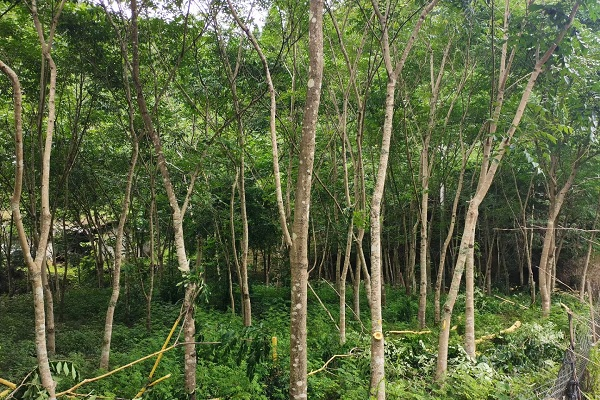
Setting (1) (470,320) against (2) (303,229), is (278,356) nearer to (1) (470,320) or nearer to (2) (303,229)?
(1) (470,320)

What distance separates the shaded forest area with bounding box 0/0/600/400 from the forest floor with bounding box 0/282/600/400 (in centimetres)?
6

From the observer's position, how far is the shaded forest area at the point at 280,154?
4.89m

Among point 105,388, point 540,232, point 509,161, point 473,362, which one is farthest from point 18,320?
point 540,232

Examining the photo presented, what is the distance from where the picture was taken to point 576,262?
17.2 meters

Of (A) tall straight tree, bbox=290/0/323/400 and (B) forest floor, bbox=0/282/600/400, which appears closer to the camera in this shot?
(A) tall straight tree, bbox=290/0/323/400

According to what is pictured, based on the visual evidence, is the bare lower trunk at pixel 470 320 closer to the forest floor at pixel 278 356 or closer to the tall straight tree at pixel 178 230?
the forest floor at pixel 278 356

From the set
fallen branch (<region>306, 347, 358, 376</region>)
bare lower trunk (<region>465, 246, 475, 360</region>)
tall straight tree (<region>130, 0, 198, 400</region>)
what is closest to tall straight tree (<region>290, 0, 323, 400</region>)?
tall straight tree (<region>130, 0, 198, 400</region>)

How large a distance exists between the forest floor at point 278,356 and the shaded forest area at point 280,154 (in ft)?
0.19

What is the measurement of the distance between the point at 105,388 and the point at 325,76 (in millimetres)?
6924

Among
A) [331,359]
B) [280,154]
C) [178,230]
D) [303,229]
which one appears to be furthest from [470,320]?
[280,154]

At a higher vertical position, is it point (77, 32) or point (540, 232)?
point (77, 32)

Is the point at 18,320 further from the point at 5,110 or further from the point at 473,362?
the point at 473,362

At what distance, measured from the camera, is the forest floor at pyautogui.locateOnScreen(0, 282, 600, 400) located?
5465 mm

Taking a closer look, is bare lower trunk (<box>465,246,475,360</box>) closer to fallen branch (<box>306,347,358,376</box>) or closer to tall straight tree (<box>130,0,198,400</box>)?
fallen branch (<box>306,347,358,376</box>)
